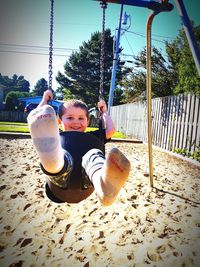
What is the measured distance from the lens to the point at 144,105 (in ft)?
35.1

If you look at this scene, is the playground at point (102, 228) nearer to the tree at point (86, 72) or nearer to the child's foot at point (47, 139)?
the child's foot at point (47, 139)

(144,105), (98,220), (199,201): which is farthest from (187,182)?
(144,105)

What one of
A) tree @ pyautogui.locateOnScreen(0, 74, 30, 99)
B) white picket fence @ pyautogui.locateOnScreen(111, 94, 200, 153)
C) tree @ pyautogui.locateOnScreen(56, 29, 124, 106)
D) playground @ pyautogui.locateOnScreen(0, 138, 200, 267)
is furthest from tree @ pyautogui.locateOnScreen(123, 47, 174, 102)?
tree @ pyautogui.locateOnScreen(0, 74, 30, 99)

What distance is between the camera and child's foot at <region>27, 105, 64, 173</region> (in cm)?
135

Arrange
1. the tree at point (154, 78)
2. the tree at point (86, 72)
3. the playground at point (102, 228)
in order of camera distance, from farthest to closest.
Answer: the tree at point (86, 72) < the tree at point (154, 78) < the playground at point (102, 228)

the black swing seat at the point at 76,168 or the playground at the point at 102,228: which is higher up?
the black swing seat at the point at 76,168

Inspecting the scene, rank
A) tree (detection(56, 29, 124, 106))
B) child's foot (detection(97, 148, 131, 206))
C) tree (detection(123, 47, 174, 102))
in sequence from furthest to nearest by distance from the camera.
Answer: tree (detection(56, 29, 124, 106)) < tree (detection(123, 47, 174, 102)) < child's foot (detection(97, 148, 131, 206))

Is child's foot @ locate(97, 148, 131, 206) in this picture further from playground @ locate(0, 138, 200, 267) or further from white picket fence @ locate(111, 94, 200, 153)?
white picket fence @ locate(111, 94, 200, 153)

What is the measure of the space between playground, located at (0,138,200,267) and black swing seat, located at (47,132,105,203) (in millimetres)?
684

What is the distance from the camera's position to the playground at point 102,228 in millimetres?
2111

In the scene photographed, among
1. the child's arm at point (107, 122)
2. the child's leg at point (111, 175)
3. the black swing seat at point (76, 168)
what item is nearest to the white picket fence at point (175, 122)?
the child's arm at point (107, 122)

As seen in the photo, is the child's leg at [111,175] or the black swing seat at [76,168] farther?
the black swing seat at [76,168]

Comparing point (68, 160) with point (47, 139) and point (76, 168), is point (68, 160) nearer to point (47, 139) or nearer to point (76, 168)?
point (76, 168)

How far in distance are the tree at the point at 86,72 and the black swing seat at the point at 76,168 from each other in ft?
79.7
